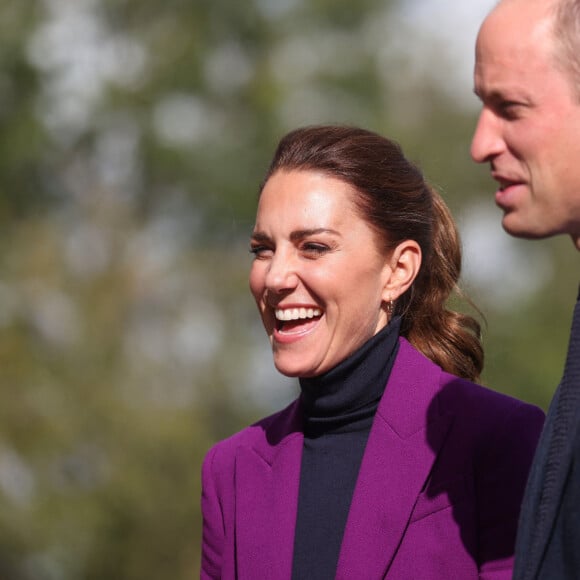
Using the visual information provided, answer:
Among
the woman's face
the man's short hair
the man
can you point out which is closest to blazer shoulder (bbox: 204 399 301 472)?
the woman's face

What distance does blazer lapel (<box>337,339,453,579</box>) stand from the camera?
3.19 m

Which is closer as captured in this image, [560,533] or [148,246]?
[560,533]

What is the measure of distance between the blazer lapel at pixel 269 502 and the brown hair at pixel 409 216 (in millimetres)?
456

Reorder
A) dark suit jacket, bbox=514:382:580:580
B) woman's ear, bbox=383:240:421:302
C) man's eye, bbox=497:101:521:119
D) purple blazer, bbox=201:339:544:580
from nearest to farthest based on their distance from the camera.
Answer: dark suit jacket, bbox=514:382:580:580
man's eye, bbox=497:101:521:119
purple blazer, bbox=201:339:544:580
woman's ear, bbox=383:240:421:302

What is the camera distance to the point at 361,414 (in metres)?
3.46

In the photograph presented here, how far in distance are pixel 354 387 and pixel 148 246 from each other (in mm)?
12638

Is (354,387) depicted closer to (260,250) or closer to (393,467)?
(393,467)

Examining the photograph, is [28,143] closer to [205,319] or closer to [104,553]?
[205,319]

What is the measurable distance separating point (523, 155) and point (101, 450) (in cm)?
1194

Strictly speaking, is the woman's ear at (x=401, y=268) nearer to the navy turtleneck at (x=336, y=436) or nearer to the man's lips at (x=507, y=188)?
the navy turtleneck at (x=336, y=436)

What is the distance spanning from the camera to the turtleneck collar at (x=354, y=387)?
342 cm

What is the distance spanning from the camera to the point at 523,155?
2.27 metres

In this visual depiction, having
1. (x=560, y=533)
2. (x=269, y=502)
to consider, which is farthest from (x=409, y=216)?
(x=560, y=533)

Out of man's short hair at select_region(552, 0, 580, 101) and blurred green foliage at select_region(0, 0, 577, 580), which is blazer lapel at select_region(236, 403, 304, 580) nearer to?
man's short hair at select_region(552, 0, 580, 101)
